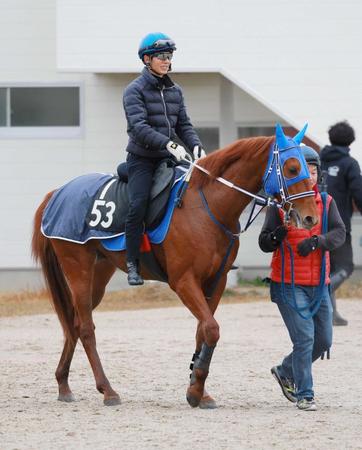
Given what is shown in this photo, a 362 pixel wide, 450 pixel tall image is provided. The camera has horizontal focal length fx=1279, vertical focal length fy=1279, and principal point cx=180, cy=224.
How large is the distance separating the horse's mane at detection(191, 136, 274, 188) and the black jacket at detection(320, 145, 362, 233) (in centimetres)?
498

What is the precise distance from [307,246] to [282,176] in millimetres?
499

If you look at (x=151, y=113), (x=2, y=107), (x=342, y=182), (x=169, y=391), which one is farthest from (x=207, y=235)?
(x=2, y=107)

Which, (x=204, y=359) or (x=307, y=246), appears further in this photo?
(x=204, y=359)

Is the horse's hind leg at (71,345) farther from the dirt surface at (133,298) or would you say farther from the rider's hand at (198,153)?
the dirt surface at (133,298)

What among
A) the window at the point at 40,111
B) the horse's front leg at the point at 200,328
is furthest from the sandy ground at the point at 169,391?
the window at the point at 40,111

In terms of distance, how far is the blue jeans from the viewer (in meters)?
8.77

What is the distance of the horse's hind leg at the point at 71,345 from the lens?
9.69 meters

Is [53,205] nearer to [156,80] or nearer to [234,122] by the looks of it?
[156,80]

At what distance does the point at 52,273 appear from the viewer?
10.3 m

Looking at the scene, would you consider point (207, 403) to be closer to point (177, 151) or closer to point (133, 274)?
point (133, 274)

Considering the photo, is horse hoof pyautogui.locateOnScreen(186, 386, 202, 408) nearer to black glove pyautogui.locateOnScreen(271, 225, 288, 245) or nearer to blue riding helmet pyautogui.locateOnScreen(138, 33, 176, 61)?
black glove pyautogui.locateOnScreen(271, 225, 288, 245)

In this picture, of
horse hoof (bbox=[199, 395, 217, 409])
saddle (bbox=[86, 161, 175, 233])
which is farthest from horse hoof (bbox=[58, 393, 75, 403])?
saddle (bbox=[86, 161, 175, 233])

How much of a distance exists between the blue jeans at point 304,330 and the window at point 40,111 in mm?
10721

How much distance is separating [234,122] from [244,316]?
4.12 m
